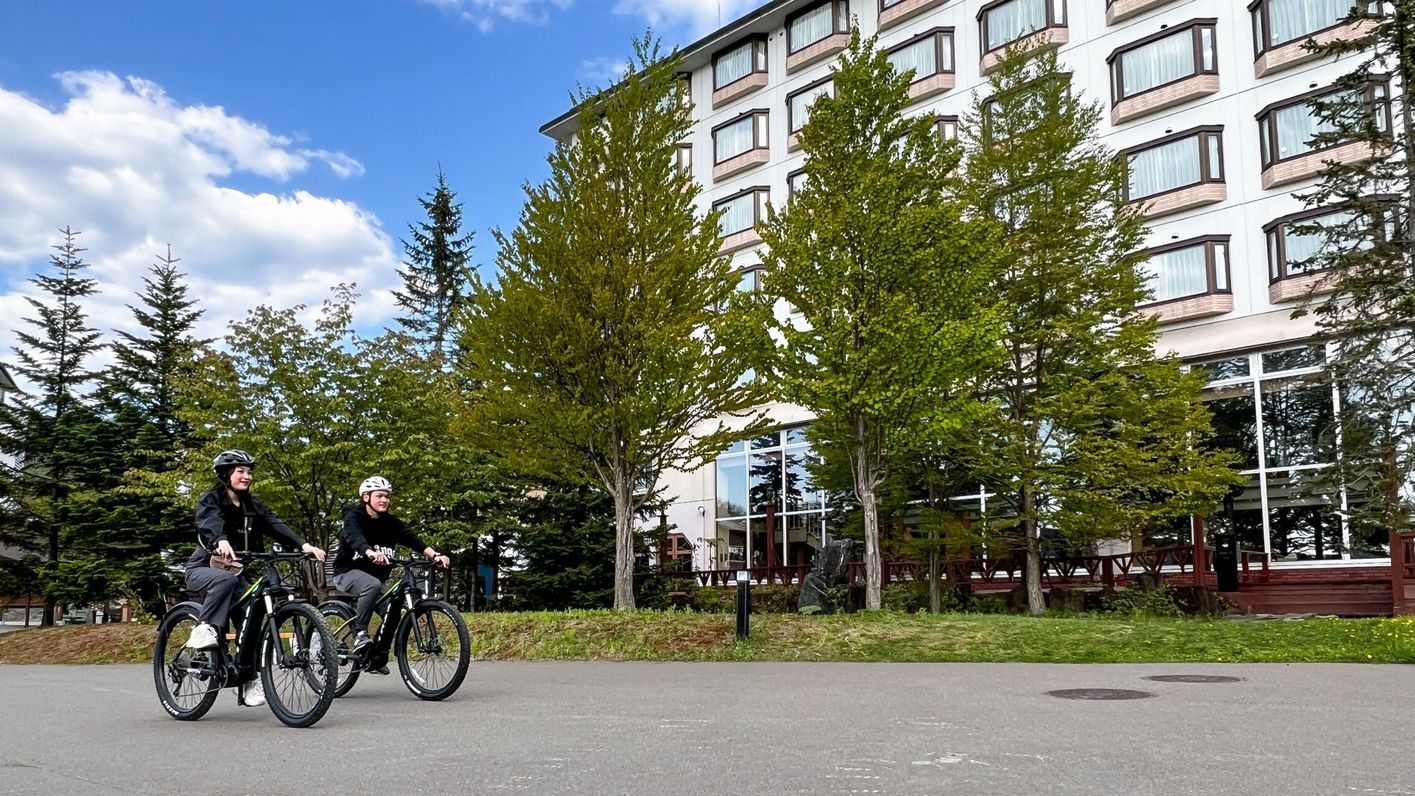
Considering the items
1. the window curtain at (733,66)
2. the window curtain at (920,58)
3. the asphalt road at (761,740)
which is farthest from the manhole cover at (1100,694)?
the window curtain at (733,66)

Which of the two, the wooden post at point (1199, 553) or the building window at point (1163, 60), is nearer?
the wooden post at point (1199, 553)

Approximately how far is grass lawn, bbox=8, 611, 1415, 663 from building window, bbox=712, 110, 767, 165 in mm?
28251

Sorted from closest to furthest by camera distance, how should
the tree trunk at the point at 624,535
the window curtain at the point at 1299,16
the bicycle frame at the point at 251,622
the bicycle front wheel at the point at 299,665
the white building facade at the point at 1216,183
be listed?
the bicycle front wheel at the point at 299,665 → the bicycle frame at the point at 251,622 → the tree trunk at the point at 624,535 → the white building facade at the point at 1216,183 → the window curtain at the point at 1299,16

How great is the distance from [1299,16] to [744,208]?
1888cm

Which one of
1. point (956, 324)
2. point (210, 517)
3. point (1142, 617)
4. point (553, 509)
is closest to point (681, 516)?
point (553, 509)

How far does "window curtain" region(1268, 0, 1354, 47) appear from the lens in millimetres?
28500

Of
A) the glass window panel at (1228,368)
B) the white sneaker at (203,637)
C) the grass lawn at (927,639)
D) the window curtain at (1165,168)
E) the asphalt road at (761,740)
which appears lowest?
the grass lawn at (927,639)

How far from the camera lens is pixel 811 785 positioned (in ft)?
17.1

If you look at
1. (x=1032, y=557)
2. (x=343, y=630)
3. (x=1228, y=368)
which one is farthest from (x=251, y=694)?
(x=1228, y=368)

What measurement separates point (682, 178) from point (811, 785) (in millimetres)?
14650

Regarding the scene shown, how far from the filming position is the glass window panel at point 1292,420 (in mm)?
27062

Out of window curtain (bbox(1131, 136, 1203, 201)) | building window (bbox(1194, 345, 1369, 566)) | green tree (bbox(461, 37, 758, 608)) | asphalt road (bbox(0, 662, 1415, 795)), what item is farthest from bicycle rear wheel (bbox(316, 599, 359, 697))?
window curtain (bbox(1131, 136, 1203, 201))

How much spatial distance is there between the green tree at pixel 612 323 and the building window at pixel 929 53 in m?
20.0

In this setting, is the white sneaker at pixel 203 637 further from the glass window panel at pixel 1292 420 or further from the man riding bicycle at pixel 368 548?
the glass window panel at pixel 1292 420
